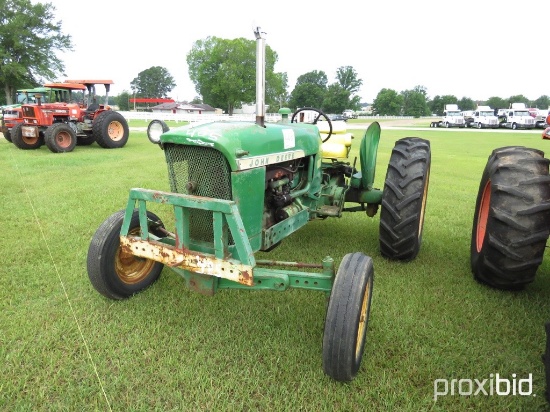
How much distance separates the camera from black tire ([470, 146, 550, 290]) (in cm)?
282

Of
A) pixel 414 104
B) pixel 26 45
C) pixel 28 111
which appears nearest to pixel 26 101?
pixel 28 111

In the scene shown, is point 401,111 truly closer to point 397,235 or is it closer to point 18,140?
point 18,140

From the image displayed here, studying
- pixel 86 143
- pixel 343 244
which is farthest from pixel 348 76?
pixel 343 244

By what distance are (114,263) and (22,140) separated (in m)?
12.3

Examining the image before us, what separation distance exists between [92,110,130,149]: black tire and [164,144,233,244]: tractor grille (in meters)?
11.8

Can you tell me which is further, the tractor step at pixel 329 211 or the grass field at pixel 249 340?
the tractor step at pixel 329 211

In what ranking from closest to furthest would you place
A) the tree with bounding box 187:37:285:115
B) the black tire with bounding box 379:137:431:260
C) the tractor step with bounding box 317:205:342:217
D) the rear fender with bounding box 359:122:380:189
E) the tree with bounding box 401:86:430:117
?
the black tire with bounding box 379:137:431:260 < the tractor step with bounding box 317:205:342:217 < the rear fender with bounding box 359:122:380:189 < the tree with bounding box 187:37:285:115 < the tree with bounding box 401:86:430:117

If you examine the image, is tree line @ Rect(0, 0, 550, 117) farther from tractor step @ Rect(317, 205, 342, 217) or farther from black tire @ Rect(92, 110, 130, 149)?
tractor step @ Rect(317, 205, 342, 217)

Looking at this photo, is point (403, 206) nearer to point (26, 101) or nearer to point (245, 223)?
point (245, 223)

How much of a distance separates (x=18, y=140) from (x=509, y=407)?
14.6m

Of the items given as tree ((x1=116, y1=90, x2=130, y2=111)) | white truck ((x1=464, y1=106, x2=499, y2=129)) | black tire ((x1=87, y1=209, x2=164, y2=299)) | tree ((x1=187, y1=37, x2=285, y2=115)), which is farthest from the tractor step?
tree ((x1=116, y1=90, x2=130, y2=111))

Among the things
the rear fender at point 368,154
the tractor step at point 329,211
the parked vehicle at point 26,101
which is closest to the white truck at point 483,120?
the parked vehicle at point 26,101

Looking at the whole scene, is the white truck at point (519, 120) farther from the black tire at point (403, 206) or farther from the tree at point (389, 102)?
the tree at point (389, 102)

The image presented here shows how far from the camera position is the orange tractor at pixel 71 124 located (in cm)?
1223
